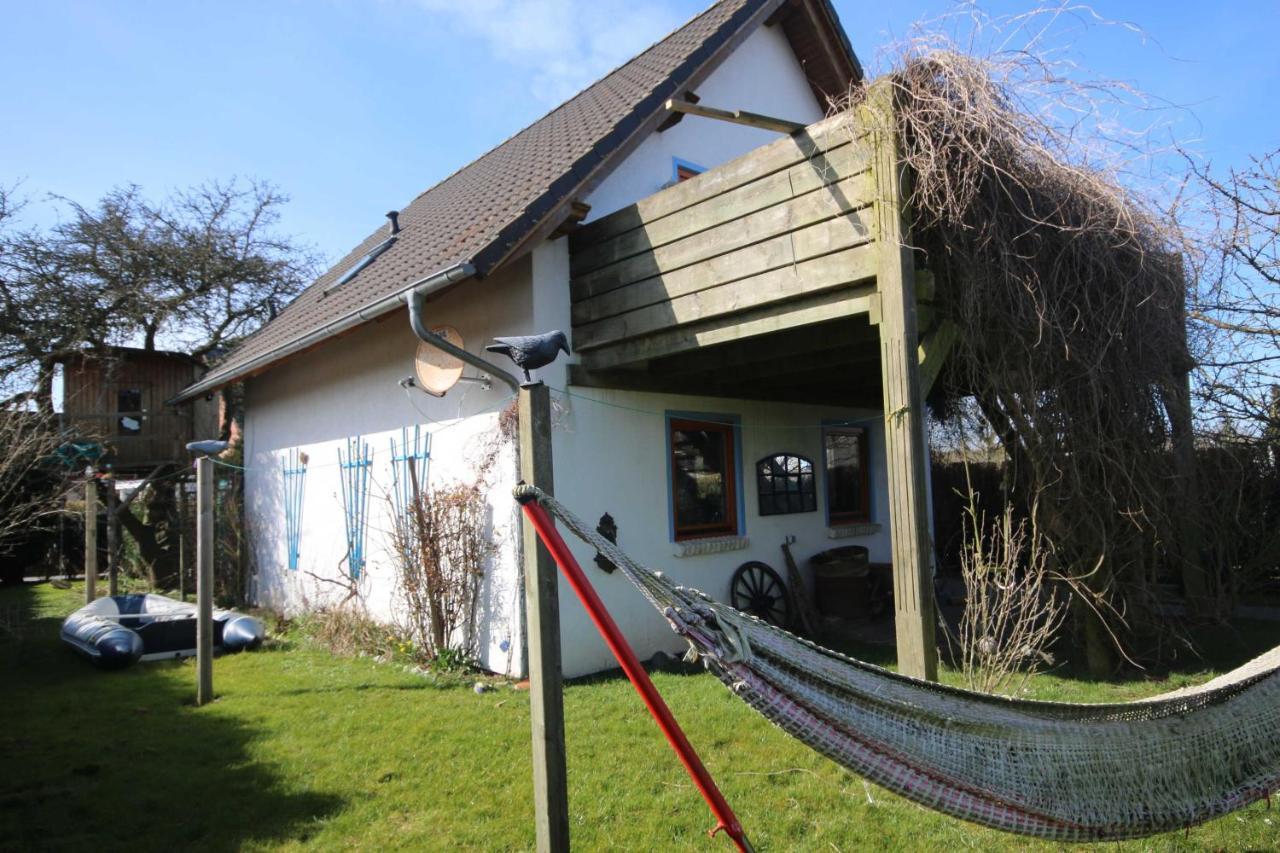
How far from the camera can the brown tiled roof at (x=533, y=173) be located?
19.5 feet

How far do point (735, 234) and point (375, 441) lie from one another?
14.2 feet

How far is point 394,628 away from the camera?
7.04 m

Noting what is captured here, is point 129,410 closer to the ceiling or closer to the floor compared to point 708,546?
closer to the ceiling

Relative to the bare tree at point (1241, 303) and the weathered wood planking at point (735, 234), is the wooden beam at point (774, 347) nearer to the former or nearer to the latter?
the weathered wood planking at point (735, 234)

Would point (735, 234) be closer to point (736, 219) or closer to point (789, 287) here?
point (736, 219)

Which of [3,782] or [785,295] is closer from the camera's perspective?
[3,782]

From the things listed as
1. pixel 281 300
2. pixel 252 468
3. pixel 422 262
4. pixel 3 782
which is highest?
pixel 281 300

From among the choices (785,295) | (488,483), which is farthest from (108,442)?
(785,295)

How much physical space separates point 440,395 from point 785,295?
3242 mm

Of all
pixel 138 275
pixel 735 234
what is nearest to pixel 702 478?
pixel 735 234

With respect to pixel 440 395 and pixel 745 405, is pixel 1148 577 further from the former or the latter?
pixel 440 395

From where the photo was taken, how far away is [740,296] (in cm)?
493

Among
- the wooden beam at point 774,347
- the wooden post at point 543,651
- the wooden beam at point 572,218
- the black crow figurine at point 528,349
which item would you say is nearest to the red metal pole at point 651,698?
the wooden post at point 543,651

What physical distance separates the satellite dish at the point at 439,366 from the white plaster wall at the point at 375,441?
0.14m
